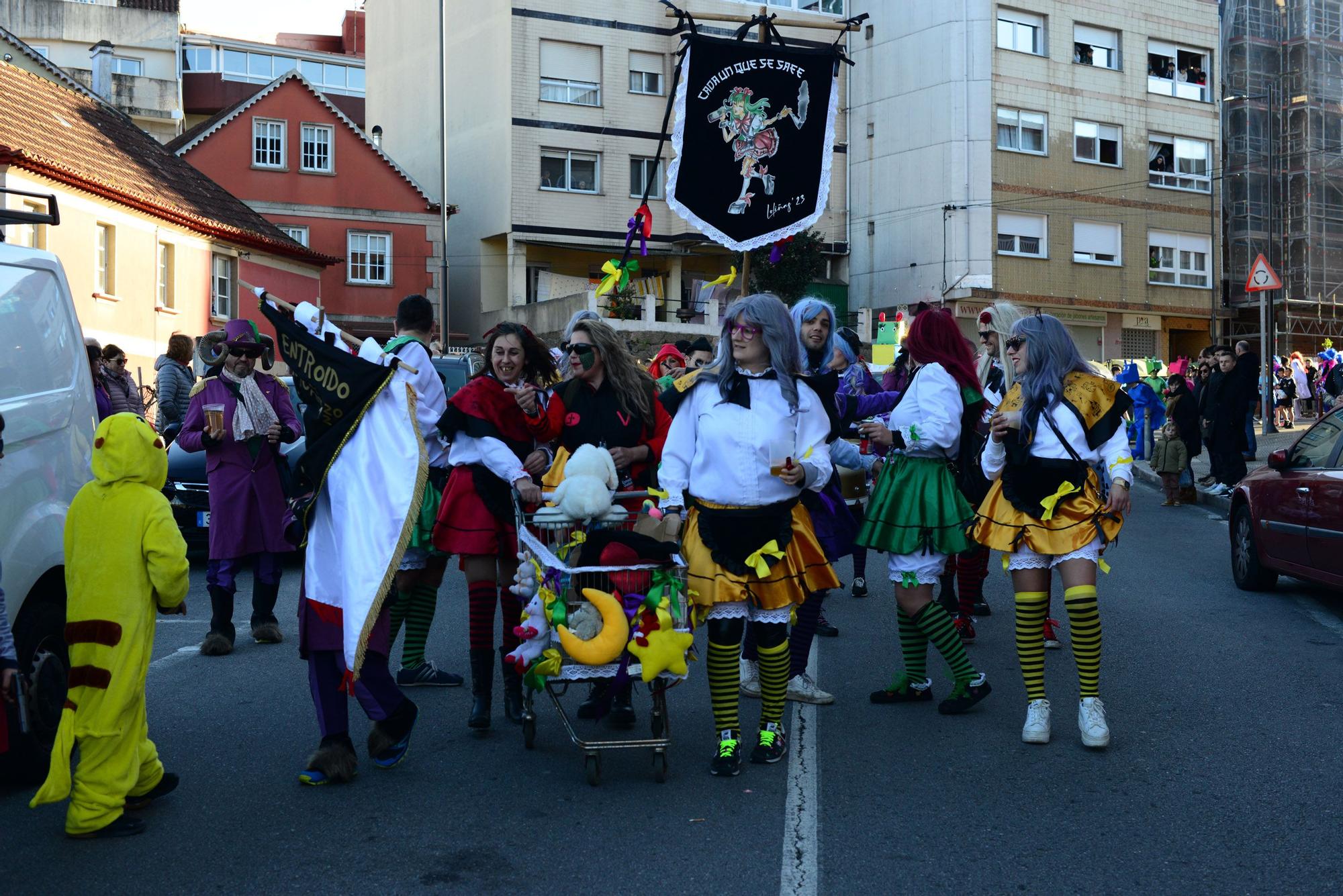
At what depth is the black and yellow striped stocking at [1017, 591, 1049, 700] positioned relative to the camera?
6000 mm

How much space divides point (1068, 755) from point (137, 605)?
383 centimetres

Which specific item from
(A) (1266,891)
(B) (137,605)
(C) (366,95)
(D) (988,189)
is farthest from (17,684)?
(C) (366,95)

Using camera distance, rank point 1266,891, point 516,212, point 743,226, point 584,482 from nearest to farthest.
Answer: point 1266,891, point 584,482, point 743,226, point 516,212

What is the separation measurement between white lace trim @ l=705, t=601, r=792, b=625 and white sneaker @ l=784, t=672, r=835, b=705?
127cm

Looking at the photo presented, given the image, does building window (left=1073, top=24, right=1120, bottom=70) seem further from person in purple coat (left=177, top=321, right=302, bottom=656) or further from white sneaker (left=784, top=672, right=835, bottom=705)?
white sneaker (left=784, top=672, right=835, bottom=705)

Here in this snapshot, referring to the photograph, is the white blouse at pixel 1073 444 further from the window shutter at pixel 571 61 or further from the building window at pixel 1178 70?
the building window at pixel 1178 70

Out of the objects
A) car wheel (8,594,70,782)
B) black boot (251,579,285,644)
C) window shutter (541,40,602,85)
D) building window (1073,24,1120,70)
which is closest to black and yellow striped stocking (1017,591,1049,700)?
car wheel (8,594,70,782)

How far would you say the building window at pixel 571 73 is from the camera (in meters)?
39.7

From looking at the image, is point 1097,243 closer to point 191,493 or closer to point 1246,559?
point 1246,559

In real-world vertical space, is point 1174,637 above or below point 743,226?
below

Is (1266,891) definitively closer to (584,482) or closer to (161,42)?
(584,482)

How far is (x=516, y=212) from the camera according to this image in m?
39.2

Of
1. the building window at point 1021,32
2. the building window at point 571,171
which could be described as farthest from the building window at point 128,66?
the building window at point 1021,32

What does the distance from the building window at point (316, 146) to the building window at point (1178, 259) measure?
85.5ft
